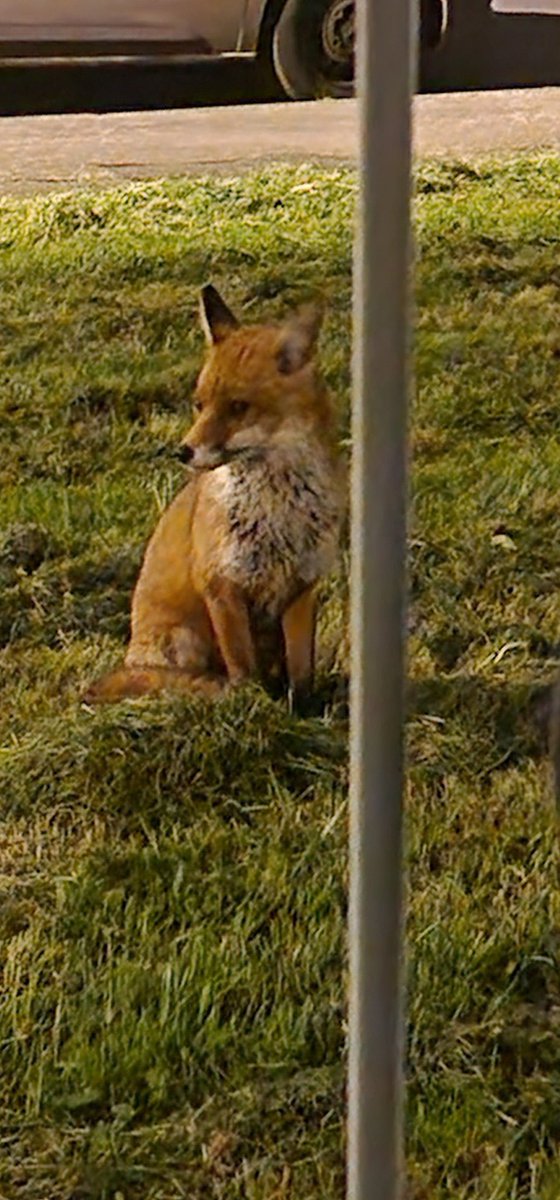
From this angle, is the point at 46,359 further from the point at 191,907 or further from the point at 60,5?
the point at 191,907

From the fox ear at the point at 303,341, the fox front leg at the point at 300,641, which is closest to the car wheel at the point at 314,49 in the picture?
the fox ear at the point at 303,341

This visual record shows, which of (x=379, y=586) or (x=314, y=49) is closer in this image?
(x=379, y=586)

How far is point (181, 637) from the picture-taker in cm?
120

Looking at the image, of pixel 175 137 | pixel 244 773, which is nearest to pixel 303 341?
pixel 175 137

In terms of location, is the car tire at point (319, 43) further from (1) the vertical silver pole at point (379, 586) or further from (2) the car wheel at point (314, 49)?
(1) the vertical silver pole at point (379, 586)

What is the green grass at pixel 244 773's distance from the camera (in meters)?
1.15

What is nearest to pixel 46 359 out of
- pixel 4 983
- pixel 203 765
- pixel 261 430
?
pixel 261 430

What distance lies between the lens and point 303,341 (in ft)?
3.95

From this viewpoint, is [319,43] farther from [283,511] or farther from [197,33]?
[283,511]

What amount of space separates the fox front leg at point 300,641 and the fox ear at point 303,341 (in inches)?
7.0

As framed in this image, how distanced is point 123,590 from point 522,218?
444mm

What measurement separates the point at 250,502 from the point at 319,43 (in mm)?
354

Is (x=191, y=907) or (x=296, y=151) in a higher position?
(x=296, y=151)

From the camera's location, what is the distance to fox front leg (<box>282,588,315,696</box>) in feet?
3.92
